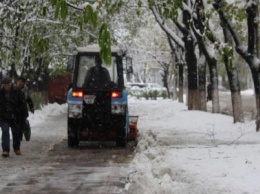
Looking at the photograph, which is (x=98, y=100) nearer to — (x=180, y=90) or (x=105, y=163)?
(x=105, y=163)

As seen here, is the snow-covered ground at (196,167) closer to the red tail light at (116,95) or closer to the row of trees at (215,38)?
the red tail light at (116,95)

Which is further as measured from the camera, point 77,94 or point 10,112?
point 77,94

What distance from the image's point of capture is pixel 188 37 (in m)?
28.2

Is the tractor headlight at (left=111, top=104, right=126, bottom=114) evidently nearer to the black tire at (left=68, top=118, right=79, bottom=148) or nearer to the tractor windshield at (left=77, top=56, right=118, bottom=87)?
the tractor windshield at (left=77, top=56, right=118, bottom=87)

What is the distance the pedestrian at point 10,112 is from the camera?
13.1 m

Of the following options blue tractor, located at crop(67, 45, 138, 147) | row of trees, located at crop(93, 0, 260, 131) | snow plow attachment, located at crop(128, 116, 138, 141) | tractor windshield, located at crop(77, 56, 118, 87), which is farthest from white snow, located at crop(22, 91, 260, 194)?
tractor windshield, located at crop(77, 56, 118, 87)

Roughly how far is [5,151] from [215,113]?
16.5 metres

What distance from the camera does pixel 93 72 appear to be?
15438mm

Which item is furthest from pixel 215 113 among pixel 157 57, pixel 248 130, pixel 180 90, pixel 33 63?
pixel 157 57

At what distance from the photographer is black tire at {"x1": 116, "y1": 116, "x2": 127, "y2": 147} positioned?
50.3ft

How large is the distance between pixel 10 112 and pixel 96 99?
269cm

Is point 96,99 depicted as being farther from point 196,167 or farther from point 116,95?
point 196,167

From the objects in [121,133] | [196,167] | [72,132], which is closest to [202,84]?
[121,133]

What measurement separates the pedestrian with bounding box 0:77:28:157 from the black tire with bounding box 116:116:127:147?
2621 mm
